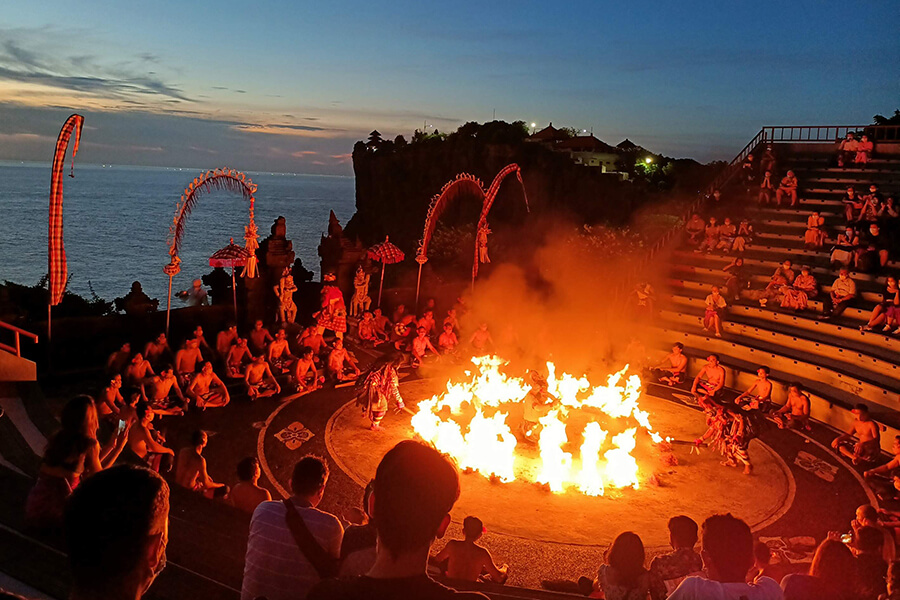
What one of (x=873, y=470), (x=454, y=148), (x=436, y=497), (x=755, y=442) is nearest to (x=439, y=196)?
(x=755, y=442)

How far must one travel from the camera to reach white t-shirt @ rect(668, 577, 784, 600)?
13.5 feet

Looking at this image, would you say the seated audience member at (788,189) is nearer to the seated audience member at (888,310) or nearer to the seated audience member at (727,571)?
the seated audience member at (888,310)

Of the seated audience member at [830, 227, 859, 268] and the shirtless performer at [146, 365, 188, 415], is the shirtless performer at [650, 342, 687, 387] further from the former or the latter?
the shirtless performer at [146, 365, 188, 415]

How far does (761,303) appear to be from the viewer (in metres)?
18.1

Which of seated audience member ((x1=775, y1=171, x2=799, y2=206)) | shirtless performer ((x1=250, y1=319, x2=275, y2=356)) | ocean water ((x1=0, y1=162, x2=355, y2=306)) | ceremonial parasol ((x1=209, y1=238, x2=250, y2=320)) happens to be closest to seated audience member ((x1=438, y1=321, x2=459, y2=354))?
shirtless performer ((x1=250, y1=319, x2=275, y2=356))

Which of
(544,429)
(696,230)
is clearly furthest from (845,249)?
(544,429)

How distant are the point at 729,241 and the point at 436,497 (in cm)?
2062

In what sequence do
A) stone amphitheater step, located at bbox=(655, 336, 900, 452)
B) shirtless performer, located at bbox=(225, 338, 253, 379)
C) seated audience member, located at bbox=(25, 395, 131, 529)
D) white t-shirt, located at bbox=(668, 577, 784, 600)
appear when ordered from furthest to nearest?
shirtless performer, located at bbox=(225, 338, 253, 379) → stone amphitheater step, located at bbox=(655, 336, 900, 452) → seated audience member, located at bbox=(25, 395, 131, 529) → white t-shirt, located at bbox=(668, 577, 784, 600)

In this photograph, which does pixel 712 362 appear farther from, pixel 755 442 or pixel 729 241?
pixel 729 241

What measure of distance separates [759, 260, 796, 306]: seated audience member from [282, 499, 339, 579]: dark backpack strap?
658 inches

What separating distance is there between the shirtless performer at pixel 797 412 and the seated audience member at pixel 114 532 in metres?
13.1

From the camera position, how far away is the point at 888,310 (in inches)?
596

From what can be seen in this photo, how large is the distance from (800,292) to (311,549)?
16.5 m

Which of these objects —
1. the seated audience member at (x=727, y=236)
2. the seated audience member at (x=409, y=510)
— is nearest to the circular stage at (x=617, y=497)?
the seated audience member at (x=409, y=510)
